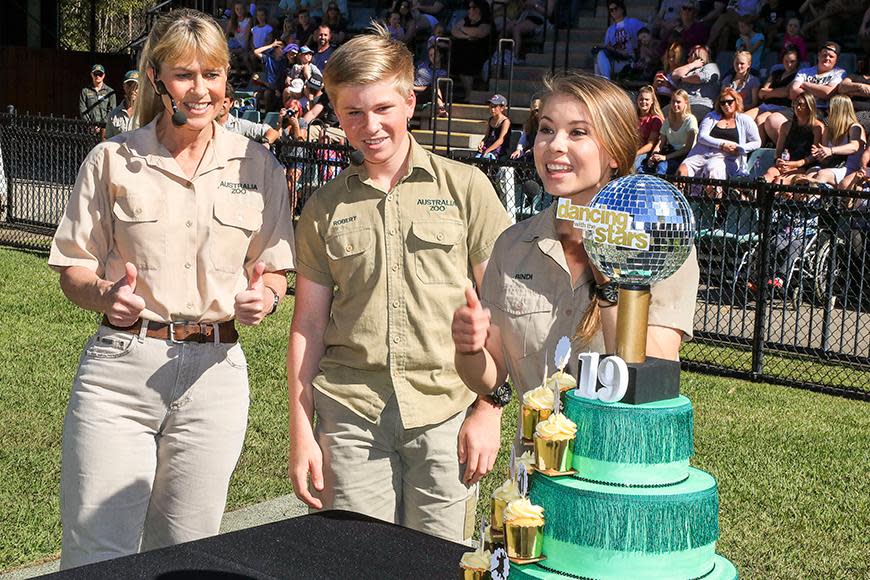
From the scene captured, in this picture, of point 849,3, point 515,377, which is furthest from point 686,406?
point 849,3

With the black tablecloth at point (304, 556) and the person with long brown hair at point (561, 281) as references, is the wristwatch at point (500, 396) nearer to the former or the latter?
the person with long brown hair at point (561, 281)

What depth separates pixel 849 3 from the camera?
48.9ft

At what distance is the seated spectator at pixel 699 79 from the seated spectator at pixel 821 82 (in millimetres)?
1170

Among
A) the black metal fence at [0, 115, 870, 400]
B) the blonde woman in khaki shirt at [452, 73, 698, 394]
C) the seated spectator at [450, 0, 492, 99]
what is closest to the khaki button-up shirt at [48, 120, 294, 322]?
the blonde woman in khaki shirt at [452, 73, 698, 394]

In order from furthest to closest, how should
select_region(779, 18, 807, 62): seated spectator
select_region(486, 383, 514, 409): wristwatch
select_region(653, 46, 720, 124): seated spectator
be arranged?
select_region(653, 46, 720, 124): seated spectator, select_region(779, 18, 807, 62): seated spectator, select_region(486, 383, 514, 409): wristwatch

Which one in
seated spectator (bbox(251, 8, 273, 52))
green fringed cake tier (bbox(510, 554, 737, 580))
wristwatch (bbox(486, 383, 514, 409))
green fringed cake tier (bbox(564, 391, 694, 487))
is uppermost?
seated spectator (bbox(251, 8, 273, 52))

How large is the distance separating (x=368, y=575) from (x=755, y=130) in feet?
35.9

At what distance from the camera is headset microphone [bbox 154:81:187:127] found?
136 inches

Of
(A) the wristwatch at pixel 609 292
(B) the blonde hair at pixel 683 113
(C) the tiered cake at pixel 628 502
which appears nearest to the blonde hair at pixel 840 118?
(B) the blonde hair at pixel 683 113

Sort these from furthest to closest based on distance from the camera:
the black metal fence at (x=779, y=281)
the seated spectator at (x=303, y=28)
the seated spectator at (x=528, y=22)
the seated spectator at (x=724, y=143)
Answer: the seated spectator at (x=303, y=28) < the seated spectator at (x=528, y=22) < the seated spectator at (x=724, y=143) < the black metal fence at (x=779, y=281)

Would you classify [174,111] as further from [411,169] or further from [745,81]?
[745,81]

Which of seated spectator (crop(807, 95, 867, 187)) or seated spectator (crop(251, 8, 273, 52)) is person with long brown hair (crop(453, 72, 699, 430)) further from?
seated spectator (crop(251, 8, 273, 52))

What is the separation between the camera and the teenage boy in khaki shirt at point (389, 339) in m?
3.32

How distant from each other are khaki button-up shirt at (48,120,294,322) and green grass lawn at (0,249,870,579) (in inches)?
82.1
